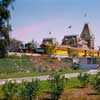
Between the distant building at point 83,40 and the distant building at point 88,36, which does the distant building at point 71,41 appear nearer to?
the distant building at point 83,40

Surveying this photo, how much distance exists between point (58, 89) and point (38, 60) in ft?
148

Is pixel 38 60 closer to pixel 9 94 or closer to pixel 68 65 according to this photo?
pixel 68 65

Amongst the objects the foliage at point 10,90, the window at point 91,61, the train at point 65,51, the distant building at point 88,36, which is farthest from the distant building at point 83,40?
the foliage at point 10,90

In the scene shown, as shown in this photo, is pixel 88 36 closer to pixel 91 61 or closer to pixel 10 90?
pixel 91 61

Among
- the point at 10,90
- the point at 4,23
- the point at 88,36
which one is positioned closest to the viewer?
the point at 10,90

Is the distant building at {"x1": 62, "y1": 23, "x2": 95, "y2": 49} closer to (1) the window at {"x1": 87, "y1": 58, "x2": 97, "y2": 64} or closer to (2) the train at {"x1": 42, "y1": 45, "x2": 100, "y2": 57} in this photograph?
(2) the train at {"x1": 42, "y1": 45, "x2": 100, "y2": 57}

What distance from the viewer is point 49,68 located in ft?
198

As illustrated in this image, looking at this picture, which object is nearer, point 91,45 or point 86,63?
point 86,63

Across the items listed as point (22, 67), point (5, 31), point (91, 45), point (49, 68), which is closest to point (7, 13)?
point (5, 31)

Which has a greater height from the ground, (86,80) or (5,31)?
(5,31)

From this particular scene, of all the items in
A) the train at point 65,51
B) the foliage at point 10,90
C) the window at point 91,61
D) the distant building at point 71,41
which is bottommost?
the foliage at point 10,90

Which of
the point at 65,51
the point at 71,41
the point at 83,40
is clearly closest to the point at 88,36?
the point at 83,40

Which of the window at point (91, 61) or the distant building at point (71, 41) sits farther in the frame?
the distant building at point (71, 41)

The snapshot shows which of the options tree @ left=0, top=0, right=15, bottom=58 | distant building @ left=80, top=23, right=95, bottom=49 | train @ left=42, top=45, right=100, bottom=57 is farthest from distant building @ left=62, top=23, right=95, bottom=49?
tree @ left=0, top=0, right=15, bottom=58
